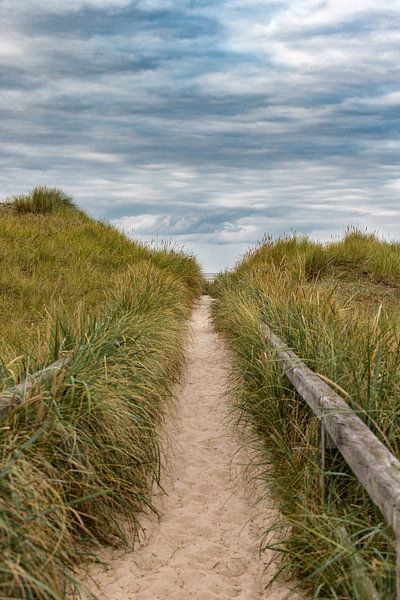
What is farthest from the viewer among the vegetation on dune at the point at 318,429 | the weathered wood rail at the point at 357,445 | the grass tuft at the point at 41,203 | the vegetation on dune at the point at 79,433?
the grass tuft at the point at 41,203

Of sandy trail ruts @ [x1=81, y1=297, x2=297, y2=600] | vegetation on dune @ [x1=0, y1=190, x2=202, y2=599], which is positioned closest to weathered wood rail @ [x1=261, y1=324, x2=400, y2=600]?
sandy trail ruts @ [x1=81, y1=297, x2=297, y2=600]

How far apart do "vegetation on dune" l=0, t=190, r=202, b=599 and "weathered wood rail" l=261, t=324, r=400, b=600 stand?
1.30m

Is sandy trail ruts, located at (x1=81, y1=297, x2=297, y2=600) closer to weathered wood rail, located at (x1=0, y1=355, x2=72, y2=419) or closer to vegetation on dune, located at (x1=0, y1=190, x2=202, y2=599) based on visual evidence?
vegetation on dune, located at (x1=0, y1=190, x2=202, y2=599)

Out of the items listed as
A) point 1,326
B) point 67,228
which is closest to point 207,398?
point 1,326

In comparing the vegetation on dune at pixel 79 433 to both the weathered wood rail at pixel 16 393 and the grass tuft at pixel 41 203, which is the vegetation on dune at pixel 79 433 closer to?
the weathered wood rail at pixel 16 393

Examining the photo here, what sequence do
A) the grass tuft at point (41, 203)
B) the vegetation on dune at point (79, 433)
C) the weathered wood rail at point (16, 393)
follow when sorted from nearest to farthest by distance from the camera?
the vegetation on dune at point (79, 433) < the weathered wood rail at point (16, 393) < the grass tuft at point (41, 203)

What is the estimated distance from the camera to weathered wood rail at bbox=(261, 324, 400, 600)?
2.87 meters

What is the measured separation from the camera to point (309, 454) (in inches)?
179

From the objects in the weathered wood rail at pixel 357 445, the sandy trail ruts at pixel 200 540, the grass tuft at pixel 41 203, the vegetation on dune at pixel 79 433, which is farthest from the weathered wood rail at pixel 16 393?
the grass tuft at pixel 41 203

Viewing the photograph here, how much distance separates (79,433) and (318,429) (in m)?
1.69

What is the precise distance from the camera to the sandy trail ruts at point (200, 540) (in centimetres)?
385

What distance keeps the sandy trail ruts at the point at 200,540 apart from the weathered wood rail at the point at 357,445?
3.00 feet

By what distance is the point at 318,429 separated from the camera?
462cm

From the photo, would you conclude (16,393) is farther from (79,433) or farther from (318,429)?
(318,429)
